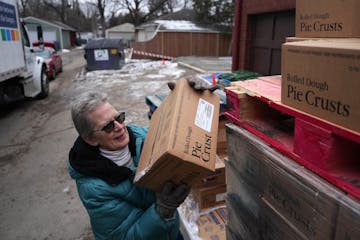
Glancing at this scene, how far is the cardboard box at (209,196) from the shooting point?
295 centimetres

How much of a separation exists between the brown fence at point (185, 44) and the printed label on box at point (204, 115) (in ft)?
65.1

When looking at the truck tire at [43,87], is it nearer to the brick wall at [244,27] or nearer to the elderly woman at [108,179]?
the brick wall at [244,27]

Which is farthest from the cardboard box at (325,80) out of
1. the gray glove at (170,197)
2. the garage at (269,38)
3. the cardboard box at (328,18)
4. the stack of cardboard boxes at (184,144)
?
the garage at (269,38)

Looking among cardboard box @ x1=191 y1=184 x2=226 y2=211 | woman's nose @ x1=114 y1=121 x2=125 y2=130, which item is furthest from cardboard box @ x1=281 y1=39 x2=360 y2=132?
cardboard box @ x1=191 y1=184 x2=226 y2=211

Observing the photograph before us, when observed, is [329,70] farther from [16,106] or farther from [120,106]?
[16,106]

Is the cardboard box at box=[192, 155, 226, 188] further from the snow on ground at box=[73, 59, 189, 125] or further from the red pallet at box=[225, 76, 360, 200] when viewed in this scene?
the snow on ground at box=[73, 59, 189, 125]

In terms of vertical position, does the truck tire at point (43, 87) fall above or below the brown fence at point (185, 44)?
below

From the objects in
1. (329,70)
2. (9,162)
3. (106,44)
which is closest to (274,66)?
(9,162)

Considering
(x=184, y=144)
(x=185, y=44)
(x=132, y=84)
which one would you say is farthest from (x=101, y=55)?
(x=184, y=144)

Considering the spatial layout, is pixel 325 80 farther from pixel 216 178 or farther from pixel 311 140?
pixel 216 178

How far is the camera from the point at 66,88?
455 inches

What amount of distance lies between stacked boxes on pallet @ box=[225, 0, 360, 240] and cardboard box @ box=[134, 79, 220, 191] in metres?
0.19

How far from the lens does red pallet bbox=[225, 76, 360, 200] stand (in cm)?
97

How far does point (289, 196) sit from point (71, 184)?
376cm
